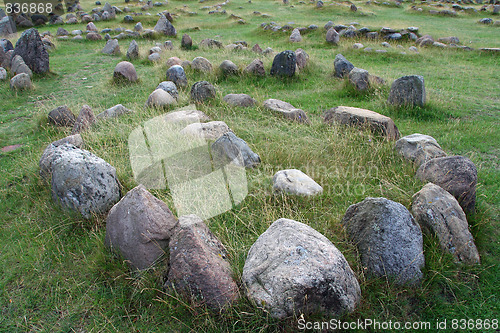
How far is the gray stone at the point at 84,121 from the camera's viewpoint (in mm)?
5586

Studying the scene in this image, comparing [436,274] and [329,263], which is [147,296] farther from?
[436,274]

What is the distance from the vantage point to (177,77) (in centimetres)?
779

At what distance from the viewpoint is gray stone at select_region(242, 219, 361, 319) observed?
242 centimetres

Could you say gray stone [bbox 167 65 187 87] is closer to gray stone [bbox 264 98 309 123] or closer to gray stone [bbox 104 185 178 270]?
gray stone [bbox 264 98 309 123]

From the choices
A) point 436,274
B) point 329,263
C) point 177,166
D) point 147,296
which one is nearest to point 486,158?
point 436,274

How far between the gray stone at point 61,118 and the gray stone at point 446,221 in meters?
5.45

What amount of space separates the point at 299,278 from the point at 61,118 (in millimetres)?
5268

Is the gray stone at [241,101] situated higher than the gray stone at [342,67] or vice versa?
the gray stone at [342,67]

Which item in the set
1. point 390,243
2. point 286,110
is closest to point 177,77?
point 286,110

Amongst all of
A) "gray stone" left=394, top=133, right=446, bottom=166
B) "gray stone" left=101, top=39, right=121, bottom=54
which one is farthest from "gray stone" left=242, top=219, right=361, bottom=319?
"gray stone" left=101, top=39, right=121, bottom=54

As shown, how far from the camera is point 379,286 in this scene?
280 centimetres

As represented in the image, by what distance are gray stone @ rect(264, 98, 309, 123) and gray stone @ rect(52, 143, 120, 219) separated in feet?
10.8

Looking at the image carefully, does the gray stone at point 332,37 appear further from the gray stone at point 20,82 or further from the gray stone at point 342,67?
the gray stone at point 20,82

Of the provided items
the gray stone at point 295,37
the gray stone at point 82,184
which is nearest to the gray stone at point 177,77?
the gray stone at point 82,184
